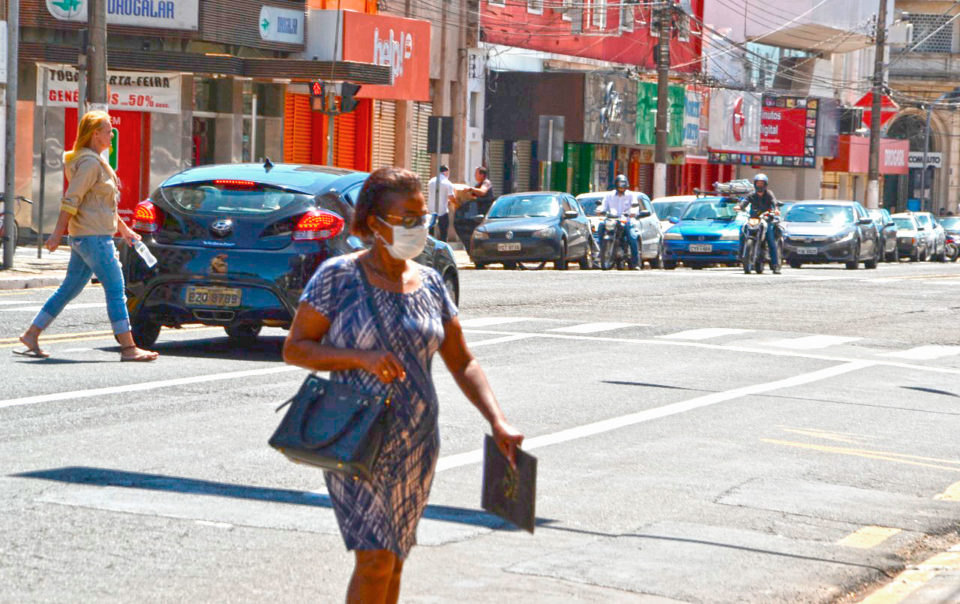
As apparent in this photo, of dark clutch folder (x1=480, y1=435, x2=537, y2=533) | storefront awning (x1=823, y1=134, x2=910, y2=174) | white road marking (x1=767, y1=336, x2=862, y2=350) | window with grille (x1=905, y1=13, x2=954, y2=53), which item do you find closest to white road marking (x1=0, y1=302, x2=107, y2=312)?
white road marking (x1=767, y1=336, x2=862, y2=350)

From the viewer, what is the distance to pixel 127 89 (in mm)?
33438

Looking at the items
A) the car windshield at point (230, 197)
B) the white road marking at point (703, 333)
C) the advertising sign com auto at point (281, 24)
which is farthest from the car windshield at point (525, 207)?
the car windshield at point (230, 197)

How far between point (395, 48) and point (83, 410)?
2871 cm

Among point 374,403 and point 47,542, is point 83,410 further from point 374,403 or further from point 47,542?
point 374,403

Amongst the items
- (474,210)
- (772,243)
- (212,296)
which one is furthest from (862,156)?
(212,296)

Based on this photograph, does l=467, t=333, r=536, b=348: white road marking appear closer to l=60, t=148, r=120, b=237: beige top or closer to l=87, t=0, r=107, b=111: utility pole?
l=60, t=148, r=120, b=237: beige top

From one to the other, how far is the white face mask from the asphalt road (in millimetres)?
1742

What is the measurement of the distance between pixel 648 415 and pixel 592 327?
6915 millimetres

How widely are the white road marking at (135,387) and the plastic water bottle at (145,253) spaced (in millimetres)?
924

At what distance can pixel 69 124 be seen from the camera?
33.1 m

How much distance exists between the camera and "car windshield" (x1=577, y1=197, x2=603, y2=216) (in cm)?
3728

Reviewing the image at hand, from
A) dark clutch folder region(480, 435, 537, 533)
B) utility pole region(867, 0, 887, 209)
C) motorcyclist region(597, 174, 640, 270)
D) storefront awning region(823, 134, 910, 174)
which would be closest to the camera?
dark clutch folder region(480, 435, 537, 533)

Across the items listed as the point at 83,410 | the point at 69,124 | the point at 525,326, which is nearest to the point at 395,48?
the point at 69,124

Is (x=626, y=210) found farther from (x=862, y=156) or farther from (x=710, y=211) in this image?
(x=862, y=156)
